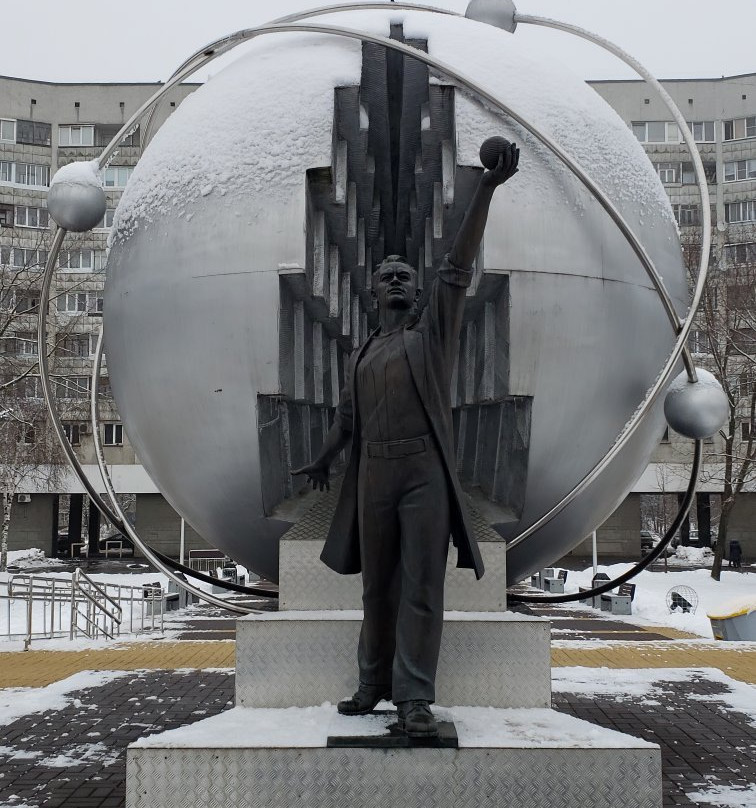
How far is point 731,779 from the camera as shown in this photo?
5.17 metres

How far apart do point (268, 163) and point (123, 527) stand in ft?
9.56

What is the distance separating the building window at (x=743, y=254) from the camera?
28.8 meters

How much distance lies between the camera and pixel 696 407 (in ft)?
17.6

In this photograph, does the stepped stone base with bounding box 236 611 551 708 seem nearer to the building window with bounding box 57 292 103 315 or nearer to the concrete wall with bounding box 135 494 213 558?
the concrete wall with bounding box 135 494 213 558

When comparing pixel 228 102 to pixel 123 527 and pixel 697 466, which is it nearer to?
pixel 123 527

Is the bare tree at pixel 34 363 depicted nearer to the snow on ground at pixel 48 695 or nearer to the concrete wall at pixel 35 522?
the concrete wall at pixel 35 522

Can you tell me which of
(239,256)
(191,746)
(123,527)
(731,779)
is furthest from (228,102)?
(731,779)

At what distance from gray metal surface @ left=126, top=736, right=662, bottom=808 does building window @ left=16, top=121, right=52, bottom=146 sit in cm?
4614

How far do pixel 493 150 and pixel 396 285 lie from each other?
839 millimetres

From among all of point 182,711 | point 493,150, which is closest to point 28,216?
point 182,711

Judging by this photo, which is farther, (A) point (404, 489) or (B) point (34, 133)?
(B) point (34, 133)

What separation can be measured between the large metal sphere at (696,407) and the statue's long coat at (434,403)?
5.78 ft

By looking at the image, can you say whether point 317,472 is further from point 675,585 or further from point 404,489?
point 675,585

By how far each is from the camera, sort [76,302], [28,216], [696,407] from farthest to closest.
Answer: [28,216] < [76,302] < [696,407]
